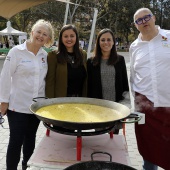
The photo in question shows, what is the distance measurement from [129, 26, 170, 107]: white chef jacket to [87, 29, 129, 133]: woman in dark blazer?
30 cm

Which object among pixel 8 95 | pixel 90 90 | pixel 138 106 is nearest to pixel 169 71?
pixel 138 106

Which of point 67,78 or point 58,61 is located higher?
point 58,61

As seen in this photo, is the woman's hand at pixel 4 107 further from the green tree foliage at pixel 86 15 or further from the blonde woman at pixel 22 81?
the green tree foliage at pixel 86 15

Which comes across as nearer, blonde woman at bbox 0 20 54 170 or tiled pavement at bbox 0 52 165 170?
blonde woman at bbox 0 20 54 170

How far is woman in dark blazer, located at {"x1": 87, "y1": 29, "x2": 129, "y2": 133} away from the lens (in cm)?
298

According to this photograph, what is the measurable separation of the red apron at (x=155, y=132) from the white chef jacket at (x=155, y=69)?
8 cm

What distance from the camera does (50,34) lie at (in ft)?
9.18

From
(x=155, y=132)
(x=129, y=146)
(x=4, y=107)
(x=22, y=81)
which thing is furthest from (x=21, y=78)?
(x=129, y=146)

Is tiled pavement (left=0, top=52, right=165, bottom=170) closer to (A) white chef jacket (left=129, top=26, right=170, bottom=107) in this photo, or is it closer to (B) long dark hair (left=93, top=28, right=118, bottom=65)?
(A) white chef jacket (left=129, top=26, right=170, bottom=107)

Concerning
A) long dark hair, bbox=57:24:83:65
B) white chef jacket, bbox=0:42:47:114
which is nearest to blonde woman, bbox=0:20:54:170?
white chef jacket, bbox=0:42:47:114

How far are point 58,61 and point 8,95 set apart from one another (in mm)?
624

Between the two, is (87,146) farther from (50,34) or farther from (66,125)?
(50,34)

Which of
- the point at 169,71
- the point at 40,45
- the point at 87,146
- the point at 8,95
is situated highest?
the point at 40,45

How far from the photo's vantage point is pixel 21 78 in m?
2.69
